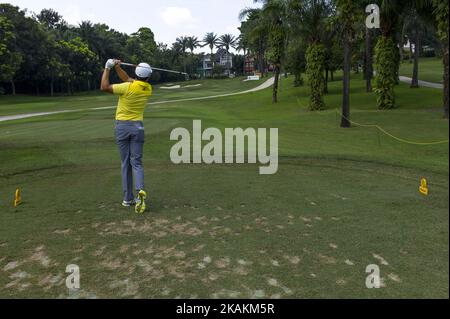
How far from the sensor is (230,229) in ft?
23.0

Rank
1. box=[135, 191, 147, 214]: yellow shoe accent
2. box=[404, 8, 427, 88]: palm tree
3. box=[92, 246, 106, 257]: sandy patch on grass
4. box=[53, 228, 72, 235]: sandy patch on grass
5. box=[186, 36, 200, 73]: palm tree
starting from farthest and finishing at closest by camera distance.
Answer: box=[186, 36, 200, 73]: palm tree < box=[404, 8, 427, 88]: palm tree < box=[135, 191, 147, 214]: yellow shoe accent < box=[53, 228, 72, 235]: sandy patch on grass < box=[92, 246, 106, 257]: sandy patch on grass

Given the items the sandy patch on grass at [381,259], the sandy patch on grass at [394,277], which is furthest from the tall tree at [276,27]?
the sandy patch on grass at [394,277]

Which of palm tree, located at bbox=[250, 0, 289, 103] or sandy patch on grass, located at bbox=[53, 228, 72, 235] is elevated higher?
palm tree, located at bbox=[250, 0, 289, 103]

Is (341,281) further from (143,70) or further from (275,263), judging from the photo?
(143,70)

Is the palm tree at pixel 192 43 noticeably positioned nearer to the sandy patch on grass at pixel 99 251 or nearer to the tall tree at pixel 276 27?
the tall tree at pixel 276 27

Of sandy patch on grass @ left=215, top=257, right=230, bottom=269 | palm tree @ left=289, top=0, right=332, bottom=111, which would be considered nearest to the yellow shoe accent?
sandy patch on grass @ left=215, top=257, right=230, bottom=269

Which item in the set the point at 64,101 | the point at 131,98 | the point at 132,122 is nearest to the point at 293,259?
the point at 132,122

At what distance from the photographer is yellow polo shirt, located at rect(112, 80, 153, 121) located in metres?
8.04

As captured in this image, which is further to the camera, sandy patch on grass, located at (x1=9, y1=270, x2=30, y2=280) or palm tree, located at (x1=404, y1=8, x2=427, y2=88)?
palm tree, located at (x1=404, y1=8, x2=427, y2=88)

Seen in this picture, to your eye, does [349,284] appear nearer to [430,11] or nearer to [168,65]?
[430,11]

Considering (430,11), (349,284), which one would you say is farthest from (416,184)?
(430,11)

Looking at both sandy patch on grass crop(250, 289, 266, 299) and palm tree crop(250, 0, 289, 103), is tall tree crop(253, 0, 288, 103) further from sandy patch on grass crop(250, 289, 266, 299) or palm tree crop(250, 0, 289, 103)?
sandy patch on grass crop(250, 289, 266, 299)

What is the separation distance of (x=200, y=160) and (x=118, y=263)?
8377 millimetres

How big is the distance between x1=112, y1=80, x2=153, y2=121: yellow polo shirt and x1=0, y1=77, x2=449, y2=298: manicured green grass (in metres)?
1.79
